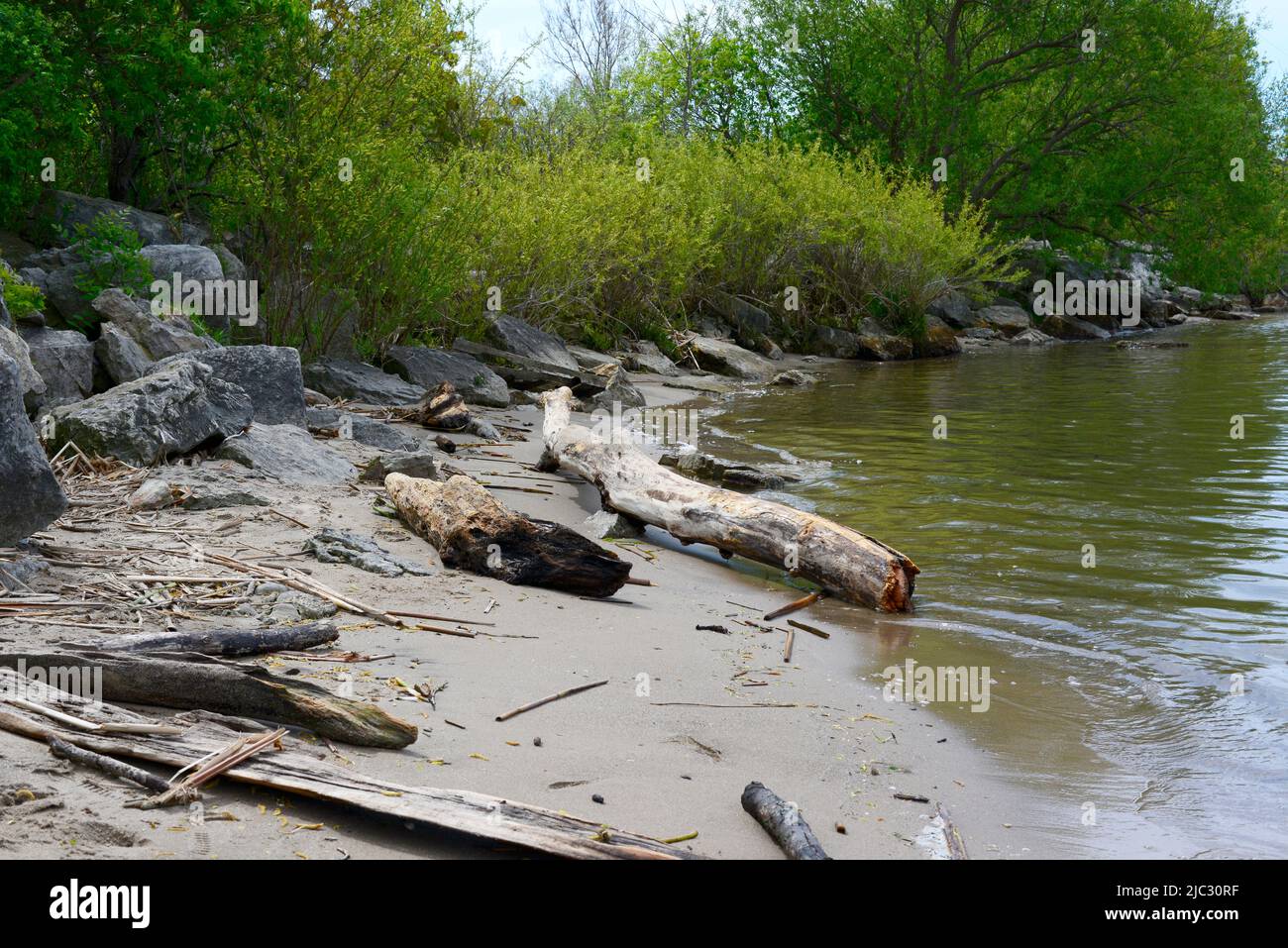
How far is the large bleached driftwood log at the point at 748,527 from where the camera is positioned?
667 cm

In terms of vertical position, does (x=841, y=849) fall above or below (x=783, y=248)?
below

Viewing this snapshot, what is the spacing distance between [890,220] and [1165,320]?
66.5 feet

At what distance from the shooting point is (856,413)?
16031 millimetres

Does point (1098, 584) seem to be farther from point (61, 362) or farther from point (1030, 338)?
point (1030, 338)

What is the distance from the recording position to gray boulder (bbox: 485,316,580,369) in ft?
52.1

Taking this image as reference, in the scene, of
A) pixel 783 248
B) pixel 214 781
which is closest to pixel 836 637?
pixel 214 781

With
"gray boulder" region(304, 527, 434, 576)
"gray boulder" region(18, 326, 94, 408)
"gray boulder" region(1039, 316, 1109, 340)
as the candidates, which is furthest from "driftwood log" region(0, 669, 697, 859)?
"gray boulder" region(1039, 316, 1109, 340)

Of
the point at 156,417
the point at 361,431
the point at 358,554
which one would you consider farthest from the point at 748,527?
the point at 361,431

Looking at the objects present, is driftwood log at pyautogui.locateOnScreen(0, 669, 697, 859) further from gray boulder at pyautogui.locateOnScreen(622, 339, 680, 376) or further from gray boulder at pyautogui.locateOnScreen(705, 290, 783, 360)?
gray boulder at pyautogui.locateOnScreen(705, 290, 783, 360)

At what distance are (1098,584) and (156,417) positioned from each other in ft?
20.9

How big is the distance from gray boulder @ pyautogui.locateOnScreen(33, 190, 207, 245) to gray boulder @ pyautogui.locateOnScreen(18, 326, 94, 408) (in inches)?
128

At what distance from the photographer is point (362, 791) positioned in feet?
10.1

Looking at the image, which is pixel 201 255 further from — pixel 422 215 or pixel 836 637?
pixel 836 637
